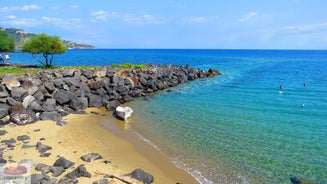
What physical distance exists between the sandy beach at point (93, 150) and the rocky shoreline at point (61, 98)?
31cm

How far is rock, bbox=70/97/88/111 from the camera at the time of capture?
2250cm

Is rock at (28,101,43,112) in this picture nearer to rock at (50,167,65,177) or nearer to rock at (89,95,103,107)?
rock at (89,95,103,107)

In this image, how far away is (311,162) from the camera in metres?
13.2

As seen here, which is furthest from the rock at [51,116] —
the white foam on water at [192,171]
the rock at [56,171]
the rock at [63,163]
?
the white foam on water at [192,171]

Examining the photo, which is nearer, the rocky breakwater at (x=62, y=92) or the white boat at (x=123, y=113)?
the rocky breakwater at (x=62, y=92)

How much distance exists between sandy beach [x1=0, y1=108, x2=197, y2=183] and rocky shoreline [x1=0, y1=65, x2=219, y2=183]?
0.31 meters

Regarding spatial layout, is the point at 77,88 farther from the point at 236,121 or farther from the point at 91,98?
the point at 236,121

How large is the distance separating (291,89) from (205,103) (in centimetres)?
1491

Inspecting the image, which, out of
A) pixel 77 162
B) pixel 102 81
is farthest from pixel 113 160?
pixel 102 81

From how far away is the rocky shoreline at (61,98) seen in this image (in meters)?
11.6

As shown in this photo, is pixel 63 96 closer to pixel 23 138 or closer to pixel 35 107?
pixel 35 107

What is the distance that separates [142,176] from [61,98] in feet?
46.7

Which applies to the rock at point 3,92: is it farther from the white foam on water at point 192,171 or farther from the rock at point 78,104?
the white foam on water at point 192,171

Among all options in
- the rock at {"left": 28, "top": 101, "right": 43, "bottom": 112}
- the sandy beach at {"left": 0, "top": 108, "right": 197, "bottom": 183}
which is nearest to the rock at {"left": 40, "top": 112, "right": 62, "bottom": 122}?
the sandy beach at {"left": 0, "top": 108, "right": 197, "bottom": 183}
